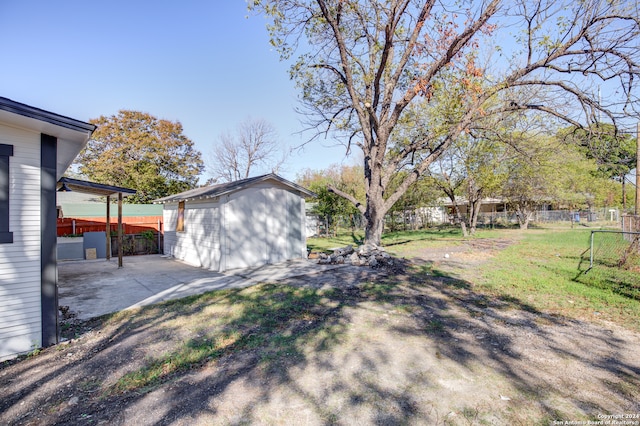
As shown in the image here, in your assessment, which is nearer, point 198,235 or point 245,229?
point 245,229

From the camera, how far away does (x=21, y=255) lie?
153 inches

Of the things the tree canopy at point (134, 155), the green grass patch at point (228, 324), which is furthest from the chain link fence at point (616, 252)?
the tree canopy at point (134, 155)

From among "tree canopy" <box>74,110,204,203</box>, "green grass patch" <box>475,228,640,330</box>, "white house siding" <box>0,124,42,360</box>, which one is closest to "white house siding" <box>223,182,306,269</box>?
"white house siding" <box>0,124,42,360</box>

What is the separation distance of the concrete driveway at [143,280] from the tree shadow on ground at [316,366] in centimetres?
109

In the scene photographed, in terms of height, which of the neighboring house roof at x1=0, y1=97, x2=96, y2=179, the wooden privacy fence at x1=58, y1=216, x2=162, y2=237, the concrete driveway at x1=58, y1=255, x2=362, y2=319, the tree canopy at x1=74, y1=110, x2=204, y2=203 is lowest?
the concrete driveway at x1=58, y1=255, x2=362, y2=319

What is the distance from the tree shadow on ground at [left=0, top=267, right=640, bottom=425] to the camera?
253 centimetres

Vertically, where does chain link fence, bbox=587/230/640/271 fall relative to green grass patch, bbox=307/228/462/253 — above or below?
above

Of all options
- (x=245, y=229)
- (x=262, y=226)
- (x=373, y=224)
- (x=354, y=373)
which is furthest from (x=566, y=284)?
(x=245, y=229)

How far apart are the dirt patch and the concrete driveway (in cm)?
127

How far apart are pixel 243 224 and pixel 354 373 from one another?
24.5ft

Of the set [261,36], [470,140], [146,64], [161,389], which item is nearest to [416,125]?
[470,140]

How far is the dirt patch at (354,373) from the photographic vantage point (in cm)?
249

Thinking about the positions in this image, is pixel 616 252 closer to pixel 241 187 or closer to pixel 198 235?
pixel 241 187

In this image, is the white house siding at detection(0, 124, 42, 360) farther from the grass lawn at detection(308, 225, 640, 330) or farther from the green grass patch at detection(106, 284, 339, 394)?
the grass lawn at detection(308, 225, 640, 330)
